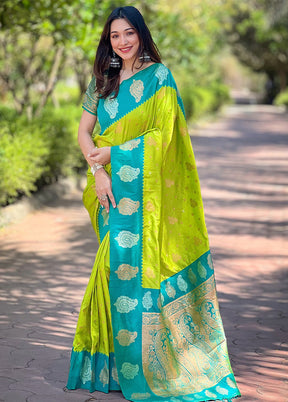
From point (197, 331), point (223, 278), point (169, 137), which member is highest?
point (169, 137)

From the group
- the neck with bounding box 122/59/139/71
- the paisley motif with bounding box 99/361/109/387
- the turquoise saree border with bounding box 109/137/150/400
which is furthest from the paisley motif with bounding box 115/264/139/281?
the neck with bounding box 122/59/139/71

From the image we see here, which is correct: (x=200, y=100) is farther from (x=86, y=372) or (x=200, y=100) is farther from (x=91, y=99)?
(x=86, y=372)

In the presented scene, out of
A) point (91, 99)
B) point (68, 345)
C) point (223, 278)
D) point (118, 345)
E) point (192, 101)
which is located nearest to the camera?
point (118, 345)

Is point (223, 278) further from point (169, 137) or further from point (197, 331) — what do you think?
point (169, 137)

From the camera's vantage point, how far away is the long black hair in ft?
10.1

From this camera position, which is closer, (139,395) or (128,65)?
(139,395)

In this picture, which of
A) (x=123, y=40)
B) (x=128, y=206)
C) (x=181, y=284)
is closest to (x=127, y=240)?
(x=128, y=206)

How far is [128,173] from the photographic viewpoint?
3.08m

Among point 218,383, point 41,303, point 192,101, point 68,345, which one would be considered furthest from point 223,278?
point 192,101

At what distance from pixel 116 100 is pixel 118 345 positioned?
119 centimetres

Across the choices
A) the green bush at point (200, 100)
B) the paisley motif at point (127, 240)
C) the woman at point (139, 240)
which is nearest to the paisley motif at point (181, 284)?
the woman at point (139, 240)

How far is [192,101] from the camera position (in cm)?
2123

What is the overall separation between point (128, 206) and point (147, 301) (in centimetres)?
47

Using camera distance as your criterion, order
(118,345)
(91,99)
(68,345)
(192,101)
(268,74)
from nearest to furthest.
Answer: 1. (118,345)
2. (91,99)
3. (68,345)
4. (192,101)
5. (268,74)
